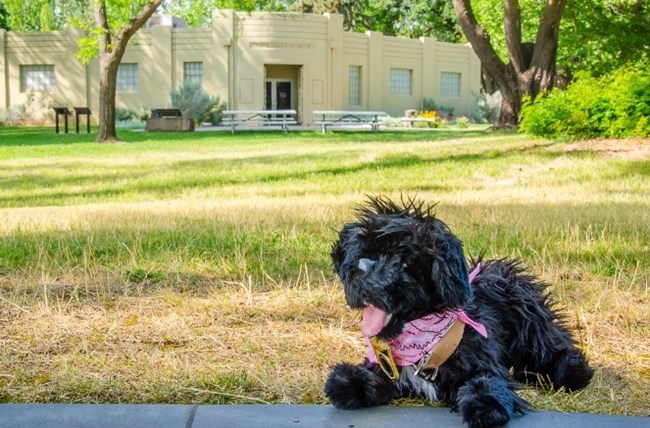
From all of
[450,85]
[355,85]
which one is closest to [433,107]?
[450,85]

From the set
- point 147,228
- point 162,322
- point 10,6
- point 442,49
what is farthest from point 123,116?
point 162,322

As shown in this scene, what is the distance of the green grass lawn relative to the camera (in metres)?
3.77

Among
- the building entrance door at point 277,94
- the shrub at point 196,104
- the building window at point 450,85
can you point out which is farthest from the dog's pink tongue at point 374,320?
the building window at point 450,85

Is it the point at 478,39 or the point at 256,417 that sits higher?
the point at 478,39

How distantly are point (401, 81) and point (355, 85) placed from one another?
394 centimetres

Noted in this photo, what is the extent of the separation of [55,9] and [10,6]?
41.2 metres

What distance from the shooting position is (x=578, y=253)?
6715mm

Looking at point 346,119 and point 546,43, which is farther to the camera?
point 346,119

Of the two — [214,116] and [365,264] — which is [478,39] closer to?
[214,116]

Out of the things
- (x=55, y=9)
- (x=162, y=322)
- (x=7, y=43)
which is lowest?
(x=162, y=322)

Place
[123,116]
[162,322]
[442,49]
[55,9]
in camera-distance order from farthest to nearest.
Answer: [55,9] < [442,49] < [123,116] < [162,322]

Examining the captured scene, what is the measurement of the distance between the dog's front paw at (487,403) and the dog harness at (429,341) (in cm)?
16

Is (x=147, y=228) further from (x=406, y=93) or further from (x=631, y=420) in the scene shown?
(x=406, y=93)

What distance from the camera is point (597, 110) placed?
18375mm
